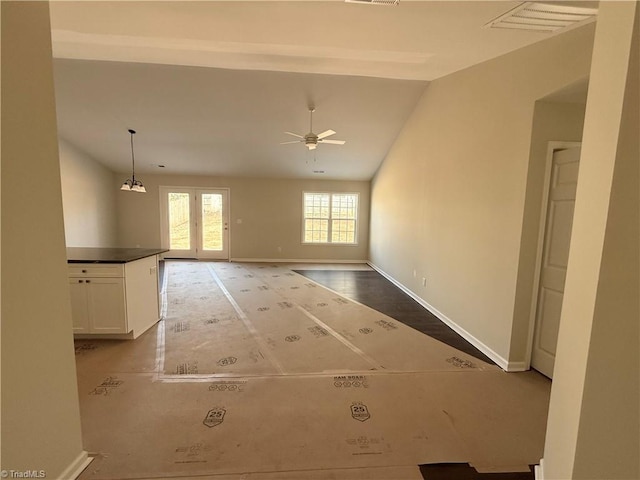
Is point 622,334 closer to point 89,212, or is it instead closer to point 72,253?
point 72,253

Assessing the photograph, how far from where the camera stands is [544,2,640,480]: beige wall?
1028 mm

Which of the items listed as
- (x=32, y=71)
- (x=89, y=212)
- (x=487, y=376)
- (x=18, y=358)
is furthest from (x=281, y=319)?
(x=89, y=212)

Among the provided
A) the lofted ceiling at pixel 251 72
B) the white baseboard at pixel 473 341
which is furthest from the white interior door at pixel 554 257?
the lofted ceiling at pixel 251 72

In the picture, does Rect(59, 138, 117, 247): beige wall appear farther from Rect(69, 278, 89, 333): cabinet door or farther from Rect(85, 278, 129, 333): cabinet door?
Rect(85, 278, 129, 333): cabinet door

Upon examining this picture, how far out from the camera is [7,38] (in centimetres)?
104

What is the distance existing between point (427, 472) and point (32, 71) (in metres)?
2.70

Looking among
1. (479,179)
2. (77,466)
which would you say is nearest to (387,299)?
(479,179)

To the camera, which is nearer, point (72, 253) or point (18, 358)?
point (18, 358)

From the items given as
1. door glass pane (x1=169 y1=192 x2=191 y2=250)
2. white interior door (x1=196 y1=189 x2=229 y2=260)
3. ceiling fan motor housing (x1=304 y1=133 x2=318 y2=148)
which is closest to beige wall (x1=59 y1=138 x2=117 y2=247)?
door glass pane (x1=169 y1=192 x2=191 y2=250)

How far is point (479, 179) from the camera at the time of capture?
2887mm

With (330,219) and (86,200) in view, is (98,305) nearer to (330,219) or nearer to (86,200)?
(86,200)

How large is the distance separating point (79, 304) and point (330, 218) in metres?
6.12

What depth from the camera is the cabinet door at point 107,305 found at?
274cm

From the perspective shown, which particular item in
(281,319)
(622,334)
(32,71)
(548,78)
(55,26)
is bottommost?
(281,319)
